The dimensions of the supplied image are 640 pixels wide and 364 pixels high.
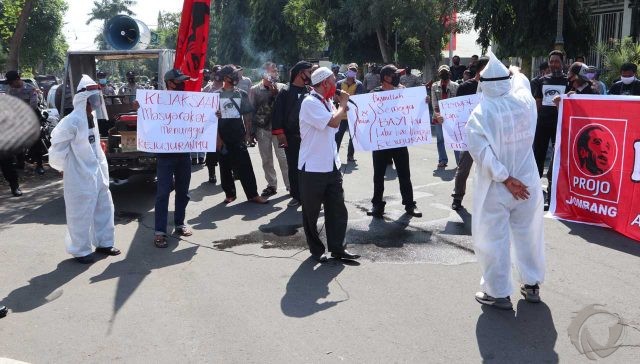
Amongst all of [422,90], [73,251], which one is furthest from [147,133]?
[422,90]

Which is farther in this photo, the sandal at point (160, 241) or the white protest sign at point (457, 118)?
the white protest sign at point (457, 118)

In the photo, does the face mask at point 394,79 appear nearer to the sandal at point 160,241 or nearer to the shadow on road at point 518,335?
the sandal at point 160,241

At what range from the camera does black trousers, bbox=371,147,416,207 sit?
7914 millimetres

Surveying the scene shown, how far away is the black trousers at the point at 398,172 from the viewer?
7914 millimetres

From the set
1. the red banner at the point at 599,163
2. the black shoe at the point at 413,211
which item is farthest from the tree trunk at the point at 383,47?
the red banner at the point at 599,163

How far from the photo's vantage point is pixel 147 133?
7.28 m

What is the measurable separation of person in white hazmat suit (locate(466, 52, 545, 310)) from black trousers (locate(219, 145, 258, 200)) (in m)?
4.63

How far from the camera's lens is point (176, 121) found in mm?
7473

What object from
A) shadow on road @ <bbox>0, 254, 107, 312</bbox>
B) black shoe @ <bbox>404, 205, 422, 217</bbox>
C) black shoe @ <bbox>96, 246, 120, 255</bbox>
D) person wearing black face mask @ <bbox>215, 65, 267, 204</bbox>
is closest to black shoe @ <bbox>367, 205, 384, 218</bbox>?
black shoe @ <bbox>404, 205, 422, 217</bbox>

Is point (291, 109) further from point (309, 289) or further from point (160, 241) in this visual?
point (309, 289)

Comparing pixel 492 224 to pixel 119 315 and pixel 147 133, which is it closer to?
pixel 119 315

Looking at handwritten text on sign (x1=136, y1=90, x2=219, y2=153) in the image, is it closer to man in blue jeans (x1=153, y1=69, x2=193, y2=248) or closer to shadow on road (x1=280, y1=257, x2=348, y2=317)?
man in blue jeans (x1=153, y1=69, x2=193, y2=248)

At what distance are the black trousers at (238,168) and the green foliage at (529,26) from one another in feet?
40.5

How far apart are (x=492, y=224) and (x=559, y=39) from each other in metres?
12.6
